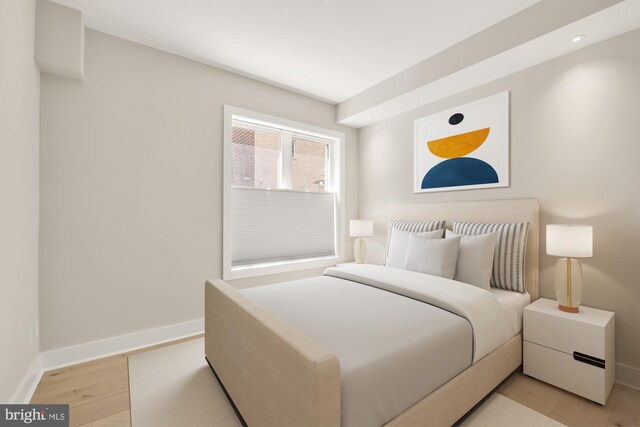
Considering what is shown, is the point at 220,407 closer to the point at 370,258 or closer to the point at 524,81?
the point at 370,258

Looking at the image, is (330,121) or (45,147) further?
(330,121)

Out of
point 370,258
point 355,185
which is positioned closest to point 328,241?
point 370,258

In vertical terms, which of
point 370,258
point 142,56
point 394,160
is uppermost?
point 142,56

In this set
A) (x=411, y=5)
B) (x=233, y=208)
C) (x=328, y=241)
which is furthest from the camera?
(x=328, y=241)

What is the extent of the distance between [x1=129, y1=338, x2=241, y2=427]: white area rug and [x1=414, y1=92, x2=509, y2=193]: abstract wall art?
2811 millimetres

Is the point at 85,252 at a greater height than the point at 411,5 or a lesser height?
lesser

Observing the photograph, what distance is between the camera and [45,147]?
2.14m

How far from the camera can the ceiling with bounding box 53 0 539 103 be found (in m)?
2.07

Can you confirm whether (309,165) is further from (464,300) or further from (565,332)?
(565,332)

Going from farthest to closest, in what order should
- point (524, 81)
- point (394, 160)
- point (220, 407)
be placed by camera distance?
1. point (394, 160)
2. point (524, 81)
3. point (220, 407)

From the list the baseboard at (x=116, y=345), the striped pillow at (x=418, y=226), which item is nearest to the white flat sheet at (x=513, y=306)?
the striped pillow at (x=418, y=226)

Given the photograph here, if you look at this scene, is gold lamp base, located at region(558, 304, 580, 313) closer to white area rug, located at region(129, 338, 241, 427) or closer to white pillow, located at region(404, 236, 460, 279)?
white pillow, located at region(404, 236, 460, 279)

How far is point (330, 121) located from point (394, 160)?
104 cm

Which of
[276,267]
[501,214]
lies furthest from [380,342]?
[276,267]
